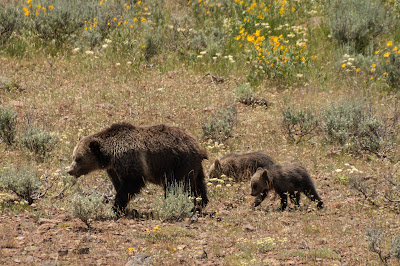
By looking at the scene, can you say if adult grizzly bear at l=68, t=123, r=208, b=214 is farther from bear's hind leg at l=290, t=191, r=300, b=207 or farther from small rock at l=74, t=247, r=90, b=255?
small rock at l=74, t=247, r=90, b=255

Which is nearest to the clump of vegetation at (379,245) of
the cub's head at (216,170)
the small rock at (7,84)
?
the cub's head at (216,170)

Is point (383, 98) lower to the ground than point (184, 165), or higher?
lower

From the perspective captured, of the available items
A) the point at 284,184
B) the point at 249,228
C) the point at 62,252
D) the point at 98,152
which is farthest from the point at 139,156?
the point at 284,184

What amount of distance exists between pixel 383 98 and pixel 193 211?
23.9 feet

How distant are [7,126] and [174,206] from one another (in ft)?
16.2

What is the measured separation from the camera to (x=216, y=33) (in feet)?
57.8

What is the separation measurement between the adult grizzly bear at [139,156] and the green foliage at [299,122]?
3.94 m

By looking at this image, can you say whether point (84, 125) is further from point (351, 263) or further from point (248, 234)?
point (351, 263)

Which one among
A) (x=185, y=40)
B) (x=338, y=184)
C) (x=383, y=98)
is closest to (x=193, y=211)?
(x=338, y=184)

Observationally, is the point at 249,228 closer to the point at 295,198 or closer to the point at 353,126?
the point at 295,198

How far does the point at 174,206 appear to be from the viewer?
26.5ft

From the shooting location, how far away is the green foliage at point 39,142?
11.0 meters

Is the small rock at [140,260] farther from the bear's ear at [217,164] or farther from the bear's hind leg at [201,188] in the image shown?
the bear's ear at [217,164]

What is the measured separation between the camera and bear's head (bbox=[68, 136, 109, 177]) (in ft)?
28.3
